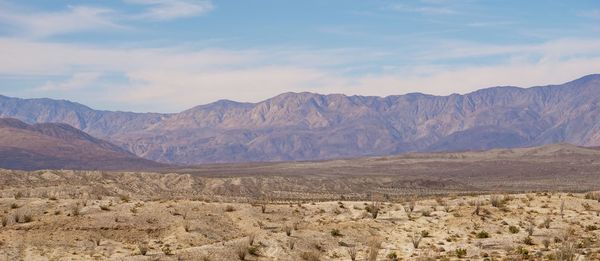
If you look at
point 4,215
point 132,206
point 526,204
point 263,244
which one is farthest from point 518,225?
point 4,215

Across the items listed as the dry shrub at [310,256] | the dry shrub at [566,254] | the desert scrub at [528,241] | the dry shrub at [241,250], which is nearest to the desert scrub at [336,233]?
the dry shrub at [310,256]

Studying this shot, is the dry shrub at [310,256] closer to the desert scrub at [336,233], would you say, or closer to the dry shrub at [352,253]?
the dry shrub at [352,253]

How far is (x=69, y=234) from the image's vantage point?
30.0 metres

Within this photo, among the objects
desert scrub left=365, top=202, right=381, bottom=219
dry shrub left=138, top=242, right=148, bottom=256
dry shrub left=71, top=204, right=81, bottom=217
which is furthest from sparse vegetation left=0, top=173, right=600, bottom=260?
desert scrub left=365, top=202, right=381, bottom=219

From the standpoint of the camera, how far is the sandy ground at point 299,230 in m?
27.5

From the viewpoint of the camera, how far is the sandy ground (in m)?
27.5

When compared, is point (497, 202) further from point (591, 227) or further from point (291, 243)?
point (291, 243)

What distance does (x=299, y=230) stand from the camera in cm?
3159

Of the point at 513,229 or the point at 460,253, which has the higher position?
the point at 513,229

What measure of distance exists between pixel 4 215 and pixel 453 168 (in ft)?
475

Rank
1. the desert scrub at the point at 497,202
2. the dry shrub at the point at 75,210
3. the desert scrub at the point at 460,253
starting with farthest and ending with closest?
1. the desert scrub at the point at 497,202
2. the dry shrub at the point at 75,210
3. the desert scrub at the point at 460,253

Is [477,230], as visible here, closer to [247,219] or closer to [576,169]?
[247,219]

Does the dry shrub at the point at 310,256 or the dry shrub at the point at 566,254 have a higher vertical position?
the dry shrub at the point at 566,254

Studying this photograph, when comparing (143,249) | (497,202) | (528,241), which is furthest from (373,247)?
(497,202)
